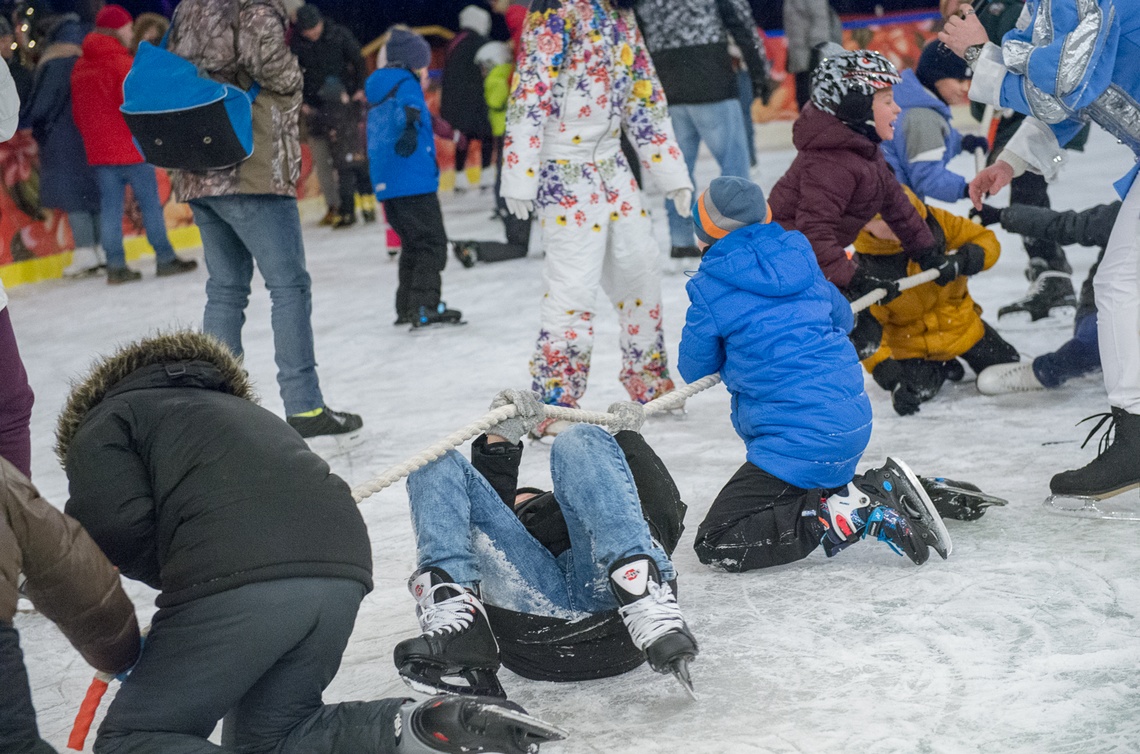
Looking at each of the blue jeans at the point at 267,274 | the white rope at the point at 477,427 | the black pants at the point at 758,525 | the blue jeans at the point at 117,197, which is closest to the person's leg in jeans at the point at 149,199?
the blue jeans at the point at 117,197

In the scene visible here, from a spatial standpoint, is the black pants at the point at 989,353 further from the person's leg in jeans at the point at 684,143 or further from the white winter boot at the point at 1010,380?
the person's leg in jeans at the point at 684,143

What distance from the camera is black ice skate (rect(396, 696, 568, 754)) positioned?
1889 millimetres

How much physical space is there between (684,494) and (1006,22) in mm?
2536

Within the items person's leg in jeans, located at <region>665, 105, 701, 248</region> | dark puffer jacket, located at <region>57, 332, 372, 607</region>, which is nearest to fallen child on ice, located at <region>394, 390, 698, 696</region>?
dark puffer jacket, located at <region>57, 332, 372, 607</region>

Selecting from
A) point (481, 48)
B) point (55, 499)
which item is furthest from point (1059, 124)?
point (481, 48)

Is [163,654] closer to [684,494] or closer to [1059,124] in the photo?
[684,494]

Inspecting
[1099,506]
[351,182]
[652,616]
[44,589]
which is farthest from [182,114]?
[351,182]

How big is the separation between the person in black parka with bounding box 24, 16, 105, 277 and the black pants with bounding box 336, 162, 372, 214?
2.20m

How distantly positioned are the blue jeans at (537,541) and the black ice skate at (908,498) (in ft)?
2.53

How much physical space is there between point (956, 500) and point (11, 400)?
222cm

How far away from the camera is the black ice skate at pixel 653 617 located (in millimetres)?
2078

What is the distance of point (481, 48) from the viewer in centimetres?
928

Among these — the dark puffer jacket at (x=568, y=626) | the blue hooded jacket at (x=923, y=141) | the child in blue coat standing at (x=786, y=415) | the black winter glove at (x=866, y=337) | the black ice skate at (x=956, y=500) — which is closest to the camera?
the dark puffer jacket at (x=568, y=626)

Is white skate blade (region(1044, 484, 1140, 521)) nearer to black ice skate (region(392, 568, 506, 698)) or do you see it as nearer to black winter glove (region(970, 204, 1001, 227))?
black winter glove (region(970, 204, 1001, 227))
